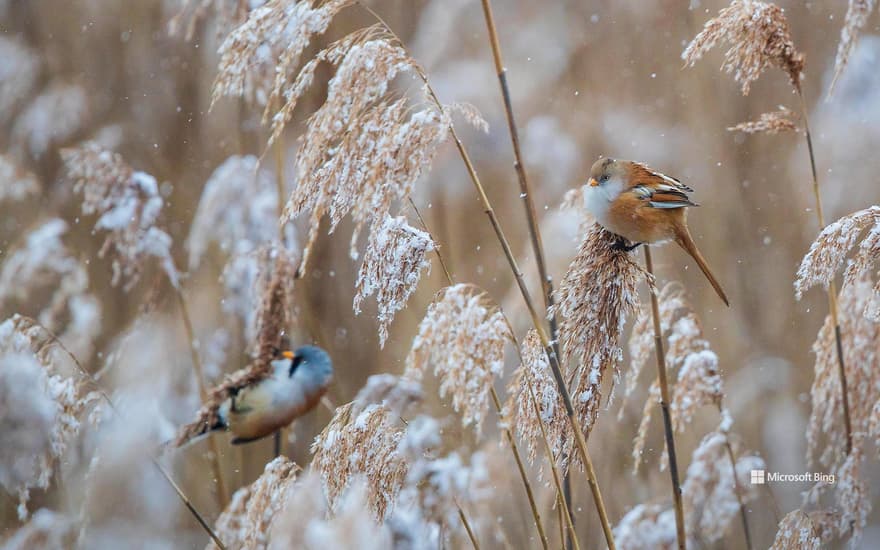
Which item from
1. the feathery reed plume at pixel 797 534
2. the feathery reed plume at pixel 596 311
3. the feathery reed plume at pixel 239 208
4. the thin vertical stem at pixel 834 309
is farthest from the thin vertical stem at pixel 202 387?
the thin vertical stem at pixel 834 309

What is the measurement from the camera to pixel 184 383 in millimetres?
1602

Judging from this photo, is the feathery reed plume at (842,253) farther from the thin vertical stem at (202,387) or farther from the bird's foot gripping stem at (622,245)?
the thin vertical stem at (202,387)

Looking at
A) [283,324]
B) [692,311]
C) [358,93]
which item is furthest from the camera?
[283,324]

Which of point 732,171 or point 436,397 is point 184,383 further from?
point 732,171

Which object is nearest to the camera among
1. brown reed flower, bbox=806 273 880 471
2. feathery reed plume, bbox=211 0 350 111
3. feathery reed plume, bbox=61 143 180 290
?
feathery reed plume, bbox=211 0 350 111

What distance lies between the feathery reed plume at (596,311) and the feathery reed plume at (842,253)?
297 mm

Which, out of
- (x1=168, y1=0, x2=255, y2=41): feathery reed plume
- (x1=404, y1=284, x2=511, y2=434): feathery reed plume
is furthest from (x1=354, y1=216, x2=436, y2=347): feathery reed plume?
(x1=168, y1=0, x2=255, y2=41): feathery reed plume

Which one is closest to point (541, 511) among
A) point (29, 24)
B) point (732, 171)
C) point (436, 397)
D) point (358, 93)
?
point (436, 397)

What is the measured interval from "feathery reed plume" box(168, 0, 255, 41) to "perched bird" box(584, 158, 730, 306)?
2.73 ft

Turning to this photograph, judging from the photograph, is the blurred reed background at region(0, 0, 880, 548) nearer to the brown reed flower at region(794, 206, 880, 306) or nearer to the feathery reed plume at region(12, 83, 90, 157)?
the feathery reed plume at region(12, 83, 90, 157)

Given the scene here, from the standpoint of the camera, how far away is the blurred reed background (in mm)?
1403

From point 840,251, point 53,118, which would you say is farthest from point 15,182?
point 840,251

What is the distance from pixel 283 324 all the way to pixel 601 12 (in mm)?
864

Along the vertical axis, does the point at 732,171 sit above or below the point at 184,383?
above
